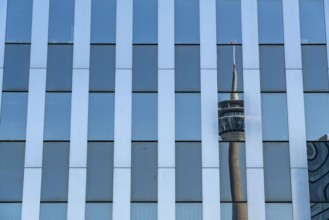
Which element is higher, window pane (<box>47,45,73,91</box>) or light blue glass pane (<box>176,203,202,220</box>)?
window pane (<box>47,45,73,91</box>)

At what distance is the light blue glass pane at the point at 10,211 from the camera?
73.4 feet

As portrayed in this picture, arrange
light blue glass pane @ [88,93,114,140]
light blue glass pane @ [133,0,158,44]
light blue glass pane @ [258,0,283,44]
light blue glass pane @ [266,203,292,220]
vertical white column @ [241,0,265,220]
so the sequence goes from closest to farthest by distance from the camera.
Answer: light blue glass pane @ [266,203,292,220], vertical white column @ [241,0,265,220], light blue glass pane @ [88,93,114,140], light blue glass pane @ [133,0,158,44], light blue glass pane @ [258,0,283,44]

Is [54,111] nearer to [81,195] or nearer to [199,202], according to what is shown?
[81,195]

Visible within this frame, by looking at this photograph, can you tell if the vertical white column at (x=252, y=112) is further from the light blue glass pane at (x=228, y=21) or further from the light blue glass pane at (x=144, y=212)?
the light blue glass pane at (x=144, y=212)

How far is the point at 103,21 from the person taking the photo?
79.9 ft

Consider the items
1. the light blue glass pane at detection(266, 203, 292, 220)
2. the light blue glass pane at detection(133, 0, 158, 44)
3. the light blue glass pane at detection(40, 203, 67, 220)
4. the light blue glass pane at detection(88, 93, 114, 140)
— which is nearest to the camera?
the light blue glass pane at detection(40, 203, 67, 220)

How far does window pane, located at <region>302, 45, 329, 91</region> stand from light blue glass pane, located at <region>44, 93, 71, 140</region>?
7927 mm

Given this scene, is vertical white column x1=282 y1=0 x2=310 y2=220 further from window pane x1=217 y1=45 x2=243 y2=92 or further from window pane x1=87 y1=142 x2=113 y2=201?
window pane x1=87 y1=142 x2=113 y2=201

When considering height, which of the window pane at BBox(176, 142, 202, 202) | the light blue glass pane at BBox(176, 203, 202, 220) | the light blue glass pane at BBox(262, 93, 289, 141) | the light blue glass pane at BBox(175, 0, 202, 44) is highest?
the light blue glass pane at BBox(175, 0, 202, 44)

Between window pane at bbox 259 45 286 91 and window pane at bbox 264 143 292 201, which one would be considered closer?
window pane at bbox 264 143 292 201

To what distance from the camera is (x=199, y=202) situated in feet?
73.8

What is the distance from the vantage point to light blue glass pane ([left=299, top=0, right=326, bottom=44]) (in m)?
24.3

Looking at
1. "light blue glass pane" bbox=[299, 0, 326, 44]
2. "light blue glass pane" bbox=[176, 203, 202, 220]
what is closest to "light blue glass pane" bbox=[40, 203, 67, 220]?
"light blue glass pane" bbox=[176, 203, 202, 220]

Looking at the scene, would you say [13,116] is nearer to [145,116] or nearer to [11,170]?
[11,170]
